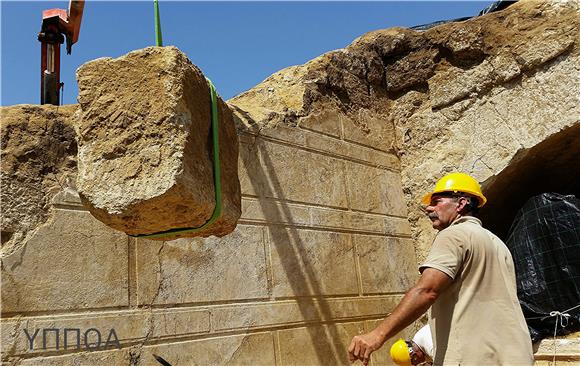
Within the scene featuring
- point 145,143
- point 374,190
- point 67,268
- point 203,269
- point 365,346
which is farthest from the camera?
point 374,190


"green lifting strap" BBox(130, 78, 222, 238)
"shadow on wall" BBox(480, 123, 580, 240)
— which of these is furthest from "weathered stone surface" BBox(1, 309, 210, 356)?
"shadow on wall" BBox(480, 123, 580, 240)

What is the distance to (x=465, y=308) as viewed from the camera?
234cm

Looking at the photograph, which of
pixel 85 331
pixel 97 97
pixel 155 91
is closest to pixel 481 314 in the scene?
pixel 155 91

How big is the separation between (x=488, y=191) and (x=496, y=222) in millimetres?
646

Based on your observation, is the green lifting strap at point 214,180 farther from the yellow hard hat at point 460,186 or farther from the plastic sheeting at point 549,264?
the plastic sheeting at point 549,264

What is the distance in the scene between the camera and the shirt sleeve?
231cm

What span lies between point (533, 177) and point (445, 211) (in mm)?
2908

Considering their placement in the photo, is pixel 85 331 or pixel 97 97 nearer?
pixel 97 97

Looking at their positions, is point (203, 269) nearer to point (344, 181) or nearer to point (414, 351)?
point (414, 351)

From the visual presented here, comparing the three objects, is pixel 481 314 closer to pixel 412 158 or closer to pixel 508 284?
pixel 508 284

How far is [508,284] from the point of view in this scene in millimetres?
2416

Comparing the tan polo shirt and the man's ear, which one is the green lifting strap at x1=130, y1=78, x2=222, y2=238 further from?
the man's ear

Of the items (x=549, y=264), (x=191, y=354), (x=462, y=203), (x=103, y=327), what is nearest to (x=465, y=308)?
(x=462, y=203)

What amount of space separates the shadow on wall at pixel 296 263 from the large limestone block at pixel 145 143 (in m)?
1.85
